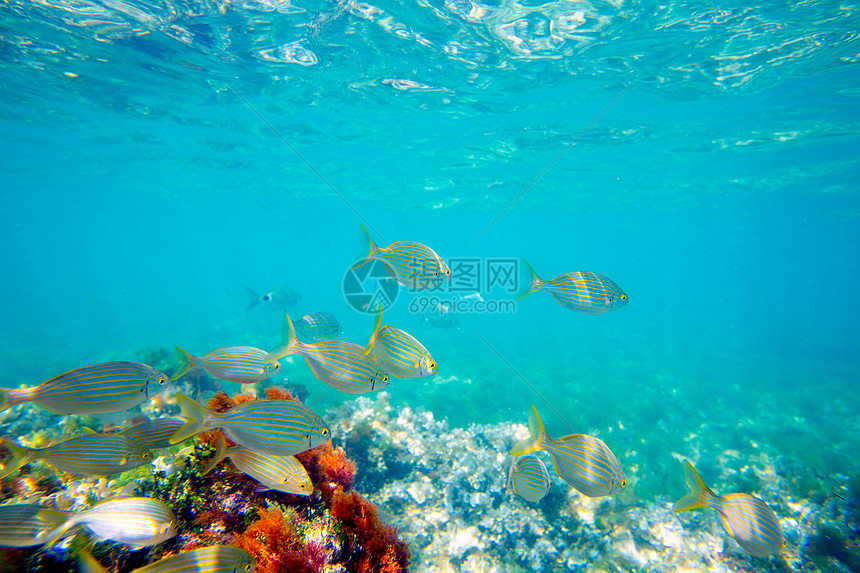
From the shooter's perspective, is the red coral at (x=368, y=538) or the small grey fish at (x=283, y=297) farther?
the small grey fish at (x=283, y=297)

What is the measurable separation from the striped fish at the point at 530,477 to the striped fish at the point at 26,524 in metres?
4.16

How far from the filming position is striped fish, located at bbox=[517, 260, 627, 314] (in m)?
4.11

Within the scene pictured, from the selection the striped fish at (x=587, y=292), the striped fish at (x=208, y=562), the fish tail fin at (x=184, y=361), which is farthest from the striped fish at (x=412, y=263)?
the striped fish at (x=208, y=562)

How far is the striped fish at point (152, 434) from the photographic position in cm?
294

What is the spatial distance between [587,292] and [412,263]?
217cm

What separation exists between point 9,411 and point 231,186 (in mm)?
27760

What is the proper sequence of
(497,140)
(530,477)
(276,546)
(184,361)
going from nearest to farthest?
1. (276,546)
2. (184,361)
3. (530,477)
4. (497,140)

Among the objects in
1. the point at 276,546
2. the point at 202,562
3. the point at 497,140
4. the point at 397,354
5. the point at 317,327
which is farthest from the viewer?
the point at 497,140

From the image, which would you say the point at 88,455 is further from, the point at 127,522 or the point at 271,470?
the point at 271,470

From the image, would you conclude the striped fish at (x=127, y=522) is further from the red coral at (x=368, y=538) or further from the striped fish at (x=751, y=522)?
the striped fish at (x=751, y=522)

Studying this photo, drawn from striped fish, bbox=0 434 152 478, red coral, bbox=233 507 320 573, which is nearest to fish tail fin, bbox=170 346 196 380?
striped fish, bbox=0 434 152 478

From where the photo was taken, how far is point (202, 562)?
2.00 m

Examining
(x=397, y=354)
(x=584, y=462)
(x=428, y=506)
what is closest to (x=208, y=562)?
(x=397, y=354)

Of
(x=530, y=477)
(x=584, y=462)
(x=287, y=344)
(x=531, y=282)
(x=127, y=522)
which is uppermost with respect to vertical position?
(x=531, y=282)
